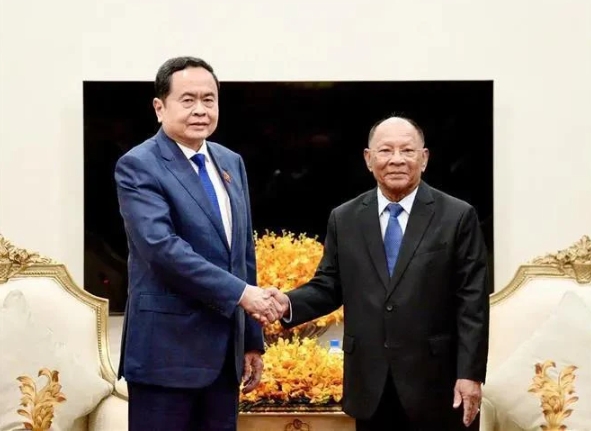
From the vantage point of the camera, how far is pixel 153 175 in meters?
2.69

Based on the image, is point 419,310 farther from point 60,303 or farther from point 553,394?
point 60,303

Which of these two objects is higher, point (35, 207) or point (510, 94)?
point (510, 94)

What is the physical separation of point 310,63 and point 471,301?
2269 mm

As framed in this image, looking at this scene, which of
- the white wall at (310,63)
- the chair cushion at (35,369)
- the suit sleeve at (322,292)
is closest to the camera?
the suit sleeve at (322,292)

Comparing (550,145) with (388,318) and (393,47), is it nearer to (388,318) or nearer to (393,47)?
(393,47)

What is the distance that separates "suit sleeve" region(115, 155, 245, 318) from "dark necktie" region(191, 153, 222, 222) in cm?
12

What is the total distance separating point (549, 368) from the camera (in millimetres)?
3850

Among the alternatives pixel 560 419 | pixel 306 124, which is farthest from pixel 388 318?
pixel 306 124

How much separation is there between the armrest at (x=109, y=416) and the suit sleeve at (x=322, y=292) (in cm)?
117

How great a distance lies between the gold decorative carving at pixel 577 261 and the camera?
409 cm

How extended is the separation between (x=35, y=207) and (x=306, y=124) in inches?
52.5

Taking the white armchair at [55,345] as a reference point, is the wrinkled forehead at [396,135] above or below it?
above

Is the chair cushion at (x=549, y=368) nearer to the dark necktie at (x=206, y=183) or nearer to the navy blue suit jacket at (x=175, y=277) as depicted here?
the navy blue suit jacket at (x=175, y=277)

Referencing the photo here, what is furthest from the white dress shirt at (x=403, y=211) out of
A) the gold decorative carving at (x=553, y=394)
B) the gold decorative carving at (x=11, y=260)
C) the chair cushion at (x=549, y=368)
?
the gold decorative carving at (x=11, y=260)
